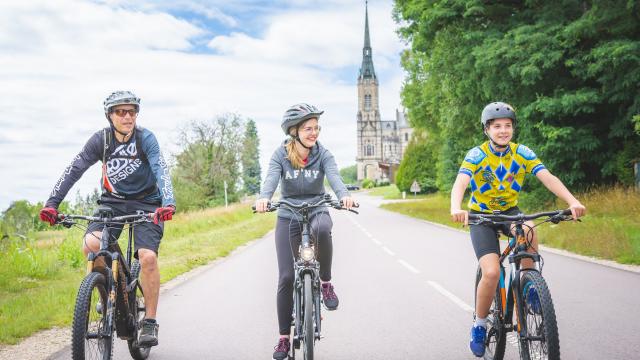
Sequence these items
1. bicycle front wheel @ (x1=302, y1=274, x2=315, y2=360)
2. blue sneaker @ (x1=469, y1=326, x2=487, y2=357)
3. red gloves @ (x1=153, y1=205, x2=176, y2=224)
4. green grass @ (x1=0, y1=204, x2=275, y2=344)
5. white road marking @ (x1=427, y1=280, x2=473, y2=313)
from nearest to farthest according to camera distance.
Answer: bicycle front wheel @ (x1=302, y1=274, x2=315, y2=360) < red gloves @ (x1=153, y1=205, x2=176, y2=224) < blue sneaker @ (x1=469, y1=326, x2=487, y2=357) < green grass @ (x1=0, y1=204, x2=275, y2=344) < white road marking @ (x1=427, y1=280, x2=473, y2=313)

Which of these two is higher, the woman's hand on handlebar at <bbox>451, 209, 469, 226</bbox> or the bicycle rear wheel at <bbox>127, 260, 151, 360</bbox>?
the woman's hand on handlebar at <bbox>451, 209, 469, 226</bbox>

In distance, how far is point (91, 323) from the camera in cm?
409

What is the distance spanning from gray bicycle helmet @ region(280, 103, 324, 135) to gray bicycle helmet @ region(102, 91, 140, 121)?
117 centimetres

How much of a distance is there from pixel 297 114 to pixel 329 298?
1.45m

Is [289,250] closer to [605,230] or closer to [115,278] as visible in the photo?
[115,278]

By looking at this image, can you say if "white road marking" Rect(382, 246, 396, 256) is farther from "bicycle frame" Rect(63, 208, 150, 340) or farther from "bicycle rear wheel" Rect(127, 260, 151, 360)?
"bicycle frame" Rect(63, 208, 150, 340)

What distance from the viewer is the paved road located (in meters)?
5.09

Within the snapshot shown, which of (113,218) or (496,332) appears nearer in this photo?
(113,218)

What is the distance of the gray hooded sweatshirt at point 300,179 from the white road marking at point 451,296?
2.82m

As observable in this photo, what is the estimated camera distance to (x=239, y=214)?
33.4 meters

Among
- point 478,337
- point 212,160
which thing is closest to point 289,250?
point 478,337

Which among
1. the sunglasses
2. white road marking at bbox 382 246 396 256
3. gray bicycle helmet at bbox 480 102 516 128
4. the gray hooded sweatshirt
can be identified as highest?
the sunglasses

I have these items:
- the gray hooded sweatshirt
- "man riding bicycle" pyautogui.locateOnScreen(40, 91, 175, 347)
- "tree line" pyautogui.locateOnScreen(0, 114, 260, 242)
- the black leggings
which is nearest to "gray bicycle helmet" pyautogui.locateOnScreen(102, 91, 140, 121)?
"man riding bicycle" pyautogui.locateOnScreen(40, 91, 175, 347)

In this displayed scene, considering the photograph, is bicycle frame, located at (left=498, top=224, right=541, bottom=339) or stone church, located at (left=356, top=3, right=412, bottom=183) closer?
bicycle frame, located at (left=498, top=224, right=541, bottom=339)
